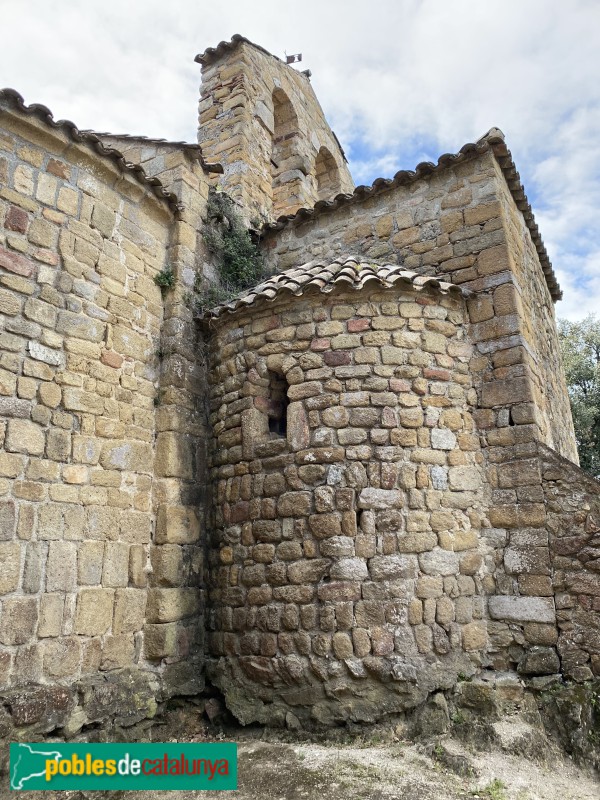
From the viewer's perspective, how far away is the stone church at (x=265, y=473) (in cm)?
446

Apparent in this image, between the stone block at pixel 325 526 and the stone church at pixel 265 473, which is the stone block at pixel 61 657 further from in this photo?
the stone block at pixel 325 526

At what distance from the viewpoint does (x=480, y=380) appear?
18.0 ft

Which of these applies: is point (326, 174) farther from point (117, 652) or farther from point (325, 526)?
point (117, 652)

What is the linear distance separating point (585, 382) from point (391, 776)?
1295 centimetres

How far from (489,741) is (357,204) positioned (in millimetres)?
5337

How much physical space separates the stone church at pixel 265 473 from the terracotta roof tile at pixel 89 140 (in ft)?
0.06

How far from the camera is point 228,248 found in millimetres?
6789

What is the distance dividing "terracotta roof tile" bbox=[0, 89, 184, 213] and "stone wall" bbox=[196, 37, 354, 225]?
1.95 m

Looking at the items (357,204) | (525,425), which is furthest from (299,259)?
(525,425)

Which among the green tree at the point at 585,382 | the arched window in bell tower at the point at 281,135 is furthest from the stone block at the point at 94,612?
the green tree at the point at 585,382

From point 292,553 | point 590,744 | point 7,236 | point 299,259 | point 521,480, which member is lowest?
point 590,744

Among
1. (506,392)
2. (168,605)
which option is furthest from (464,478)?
(168,605)

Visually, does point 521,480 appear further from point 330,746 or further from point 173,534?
point 173,534

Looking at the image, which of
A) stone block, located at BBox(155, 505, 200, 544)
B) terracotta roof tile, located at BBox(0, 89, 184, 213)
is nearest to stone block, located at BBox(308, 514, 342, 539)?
stone block, located at BBox(155, 505, 200, 544)
